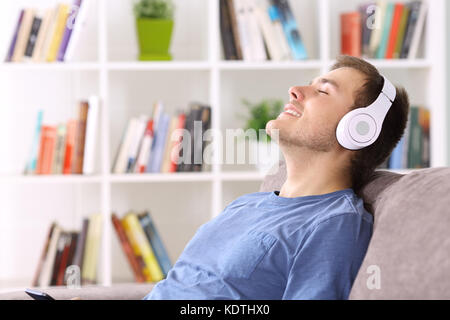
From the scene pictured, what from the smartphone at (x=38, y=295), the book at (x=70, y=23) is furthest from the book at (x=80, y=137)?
the smartphone at (x=38, y=295)

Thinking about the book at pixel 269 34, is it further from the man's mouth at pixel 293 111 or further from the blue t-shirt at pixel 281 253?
the blue t-shirt at pixel 281 253

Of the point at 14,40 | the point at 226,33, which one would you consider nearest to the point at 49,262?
the point at 14,40

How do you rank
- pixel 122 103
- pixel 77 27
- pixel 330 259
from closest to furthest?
pixel 330 259
pixel 77 27
pixel 122 103

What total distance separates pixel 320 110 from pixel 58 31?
5.34ft

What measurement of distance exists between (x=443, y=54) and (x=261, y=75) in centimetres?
78

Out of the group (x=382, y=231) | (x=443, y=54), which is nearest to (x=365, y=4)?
(x=443, y=54)

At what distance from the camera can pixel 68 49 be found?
9.25 ft

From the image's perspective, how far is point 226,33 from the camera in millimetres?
2889

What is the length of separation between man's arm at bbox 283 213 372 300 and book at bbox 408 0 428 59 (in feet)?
6.09

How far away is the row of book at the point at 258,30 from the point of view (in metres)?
2.87

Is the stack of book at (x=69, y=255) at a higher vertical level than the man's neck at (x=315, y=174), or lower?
lower

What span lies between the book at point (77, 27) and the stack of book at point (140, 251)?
69cm

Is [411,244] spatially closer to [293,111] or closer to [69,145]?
[293,111]
